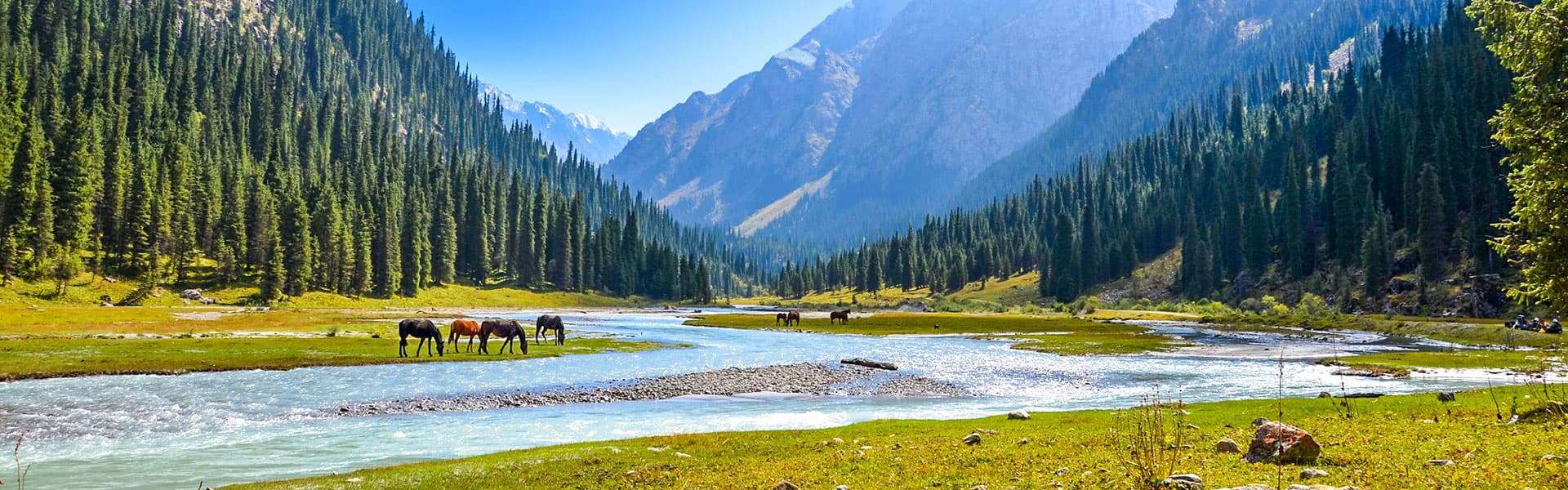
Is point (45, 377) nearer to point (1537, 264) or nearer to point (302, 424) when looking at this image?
point (302, 424)

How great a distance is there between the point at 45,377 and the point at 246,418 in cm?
1611

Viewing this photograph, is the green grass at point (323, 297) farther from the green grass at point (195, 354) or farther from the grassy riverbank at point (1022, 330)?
the grassy riverbank at point (1022, 330)

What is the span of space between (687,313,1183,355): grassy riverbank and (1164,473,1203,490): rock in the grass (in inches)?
1853

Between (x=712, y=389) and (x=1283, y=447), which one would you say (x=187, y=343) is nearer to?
(x=712, y=389)

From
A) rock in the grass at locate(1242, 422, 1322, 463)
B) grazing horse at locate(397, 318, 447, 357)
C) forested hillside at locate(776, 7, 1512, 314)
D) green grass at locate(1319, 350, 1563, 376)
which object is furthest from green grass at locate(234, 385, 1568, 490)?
forested hillside at locate(776, 7, 1512, 314)

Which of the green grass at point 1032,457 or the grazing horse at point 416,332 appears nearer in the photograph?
the green grass at point 1032,457

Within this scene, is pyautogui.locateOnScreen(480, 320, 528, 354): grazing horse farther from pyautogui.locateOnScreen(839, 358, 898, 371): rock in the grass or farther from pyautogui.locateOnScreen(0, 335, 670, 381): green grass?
pyautogui.locateOnScreen(839, 358, 898, 371): rock in the grass

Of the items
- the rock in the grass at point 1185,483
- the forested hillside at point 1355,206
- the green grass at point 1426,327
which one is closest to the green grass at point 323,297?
the rock in the grass at point 1185,483

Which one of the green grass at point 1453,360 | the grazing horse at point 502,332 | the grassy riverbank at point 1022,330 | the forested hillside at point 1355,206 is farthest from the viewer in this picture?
the forested hillside at point 1355,206

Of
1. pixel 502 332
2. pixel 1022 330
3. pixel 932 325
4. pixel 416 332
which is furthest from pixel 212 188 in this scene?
pixel 1022 330

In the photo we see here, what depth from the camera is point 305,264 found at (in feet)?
362

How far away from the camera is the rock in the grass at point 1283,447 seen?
13047 mm

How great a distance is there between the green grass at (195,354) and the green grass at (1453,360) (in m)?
46.8

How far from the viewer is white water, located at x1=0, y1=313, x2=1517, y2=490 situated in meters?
20.1
